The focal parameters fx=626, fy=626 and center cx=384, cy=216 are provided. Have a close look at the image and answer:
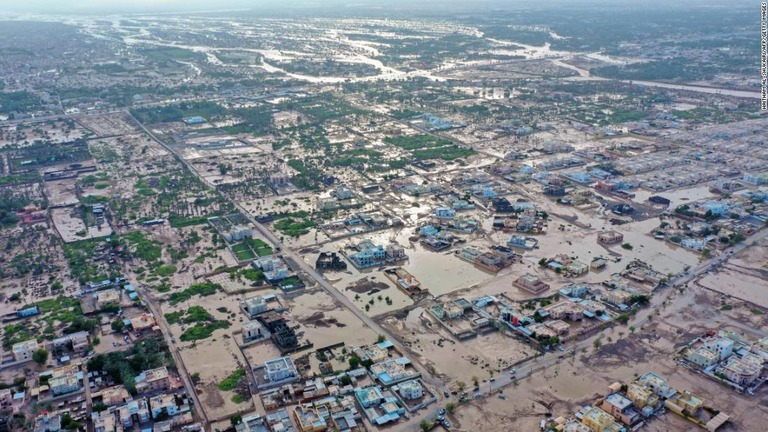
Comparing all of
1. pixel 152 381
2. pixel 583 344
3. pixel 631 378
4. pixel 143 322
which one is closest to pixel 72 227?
pixel 143 322

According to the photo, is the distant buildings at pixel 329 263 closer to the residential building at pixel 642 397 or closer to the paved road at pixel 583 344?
the paved road at pixel 583 344

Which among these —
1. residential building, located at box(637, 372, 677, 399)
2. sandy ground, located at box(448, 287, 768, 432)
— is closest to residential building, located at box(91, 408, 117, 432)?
sandy ground, located at box(448, 287, 768, 432)

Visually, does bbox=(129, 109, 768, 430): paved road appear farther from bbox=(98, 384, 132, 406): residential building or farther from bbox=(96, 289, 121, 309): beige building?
bbox=(98, 384, 132, 406): residential building

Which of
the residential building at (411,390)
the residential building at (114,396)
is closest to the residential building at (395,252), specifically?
the residential building at (411,390)

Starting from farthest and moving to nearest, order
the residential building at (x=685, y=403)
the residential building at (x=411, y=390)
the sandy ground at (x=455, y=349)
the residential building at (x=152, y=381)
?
the sandy ground at (x=455, y=349), the residential building at (x=152, y=381), the residential building at (x=411, y=390), the residential building at (x=685, y=403)

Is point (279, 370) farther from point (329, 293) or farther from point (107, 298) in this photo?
point (107, 298)

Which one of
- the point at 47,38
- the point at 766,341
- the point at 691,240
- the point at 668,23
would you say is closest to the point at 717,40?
the point at 668,23
